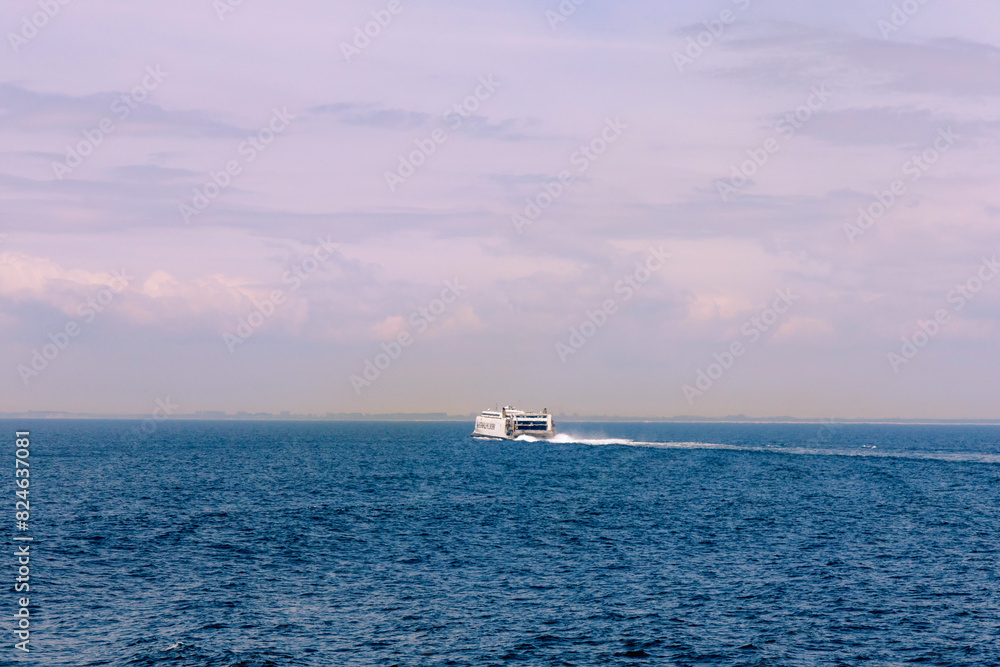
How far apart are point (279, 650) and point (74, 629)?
12.6 meters

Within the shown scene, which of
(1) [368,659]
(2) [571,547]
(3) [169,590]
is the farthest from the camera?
(2) [571,547]

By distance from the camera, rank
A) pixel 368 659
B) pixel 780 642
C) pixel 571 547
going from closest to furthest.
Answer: pixel 368 659 < pixel 780 642 < pixel 571 547

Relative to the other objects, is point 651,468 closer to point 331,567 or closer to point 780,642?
point 331,567

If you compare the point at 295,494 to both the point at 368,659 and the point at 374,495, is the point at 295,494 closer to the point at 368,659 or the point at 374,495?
the point at 374,495

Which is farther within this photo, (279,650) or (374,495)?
(374,495)

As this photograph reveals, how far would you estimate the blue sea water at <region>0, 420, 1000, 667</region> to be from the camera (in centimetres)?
4306

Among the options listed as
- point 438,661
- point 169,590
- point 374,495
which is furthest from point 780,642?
point 374,495

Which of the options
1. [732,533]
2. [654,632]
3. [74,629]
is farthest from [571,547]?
[74,629]

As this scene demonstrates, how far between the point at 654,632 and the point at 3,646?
34259 mm

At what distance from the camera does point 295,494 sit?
10819 centimetres

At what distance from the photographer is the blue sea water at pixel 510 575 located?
4306 centimetres

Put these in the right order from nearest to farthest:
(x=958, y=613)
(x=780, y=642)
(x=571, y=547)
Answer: (x=780, y=642) < (x=958, y=613) < (x=571, y=547)

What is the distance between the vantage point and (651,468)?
6009 inches

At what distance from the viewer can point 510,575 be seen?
2336 inches
